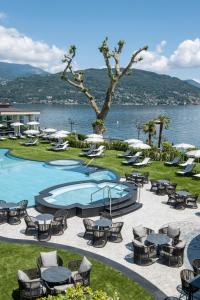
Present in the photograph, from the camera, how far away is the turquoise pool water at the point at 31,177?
2414cm

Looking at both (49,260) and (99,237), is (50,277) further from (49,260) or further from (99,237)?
(99,237)

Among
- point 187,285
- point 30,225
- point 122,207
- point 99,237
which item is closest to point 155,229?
point 122,207

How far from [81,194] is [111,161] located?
10.2m

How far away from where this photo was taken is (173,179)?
26.6 metres

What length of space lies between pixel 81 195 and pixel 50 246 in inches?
333

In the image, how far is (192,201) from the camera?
20.2 m

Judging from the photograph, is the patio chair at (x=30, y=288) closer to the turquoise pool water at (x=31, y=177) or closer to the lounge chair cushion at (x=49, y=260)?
the lounge chair cushion at (x=49, y=260)

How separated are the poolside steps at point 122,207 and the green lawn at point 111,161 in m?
5.54

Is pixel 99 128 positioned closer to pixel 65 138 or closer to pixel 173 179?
pixel 65 138

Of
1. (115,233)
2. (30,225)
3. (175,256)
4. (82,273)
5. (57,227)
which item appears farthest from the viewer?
(30,225)

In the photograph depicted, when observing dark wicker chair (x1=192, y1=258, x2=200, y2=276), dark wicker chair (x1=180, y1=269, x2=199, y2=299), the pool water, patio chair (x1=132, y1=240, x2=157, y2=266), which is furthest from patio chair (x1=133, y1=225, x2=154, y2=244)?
the pool water

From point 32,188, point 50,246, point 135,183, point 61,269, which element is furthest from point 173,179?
point 61,269

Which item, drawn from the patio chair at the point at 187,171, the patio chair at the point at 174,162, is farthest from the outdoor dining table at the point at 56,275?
the patio chair at the point at 174,162

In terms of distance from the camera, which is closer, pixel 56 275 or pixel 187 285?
pixel 187 285
